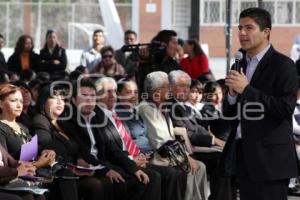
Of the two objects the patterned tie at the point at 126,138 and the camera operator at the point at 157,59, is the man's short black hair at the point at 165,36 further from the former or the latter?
the patterned tie at the point at 126,138

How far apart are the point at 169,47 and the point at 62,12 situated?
20.5 m

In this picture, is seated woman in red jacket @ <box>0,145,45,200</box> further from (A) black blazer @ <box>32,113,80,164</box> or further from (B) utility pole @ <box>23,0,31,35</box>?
(B) utility pole @ <box>23,0,31,35</box>

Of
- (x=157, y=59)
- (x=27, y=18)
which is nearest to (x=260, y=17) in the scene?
(x=157, y=59)

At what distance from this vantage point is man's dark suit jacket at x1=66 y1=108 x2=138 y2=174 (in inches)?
305

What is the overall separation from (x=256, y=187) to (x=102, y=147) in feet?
7.98

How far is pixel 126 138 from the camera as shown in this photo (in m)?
8.27

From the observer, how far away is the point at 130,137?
8.37 m

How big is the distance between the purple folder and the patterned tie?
151 cm

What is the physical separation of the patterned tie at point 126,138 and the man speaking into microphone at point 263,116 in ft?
8.22

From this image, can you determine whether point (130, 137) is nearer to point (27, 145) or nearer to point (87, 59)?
point (27, 145)

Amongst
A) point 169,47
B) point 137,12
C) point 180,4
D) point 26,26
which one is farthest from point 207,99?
point 26,26

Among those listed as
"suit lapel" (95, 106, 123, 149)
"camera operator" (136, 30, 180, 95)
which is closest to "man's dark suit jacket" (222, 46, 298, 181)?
"suit lapel" (95, 106, 123, 149)

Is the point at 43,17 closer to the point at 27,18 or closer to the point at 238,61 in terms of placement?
the point at 27,18

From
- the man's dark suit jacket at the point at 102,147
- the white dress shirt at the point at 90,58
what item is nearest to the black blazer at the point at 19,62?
the white dress shirt at the point at 90,58
